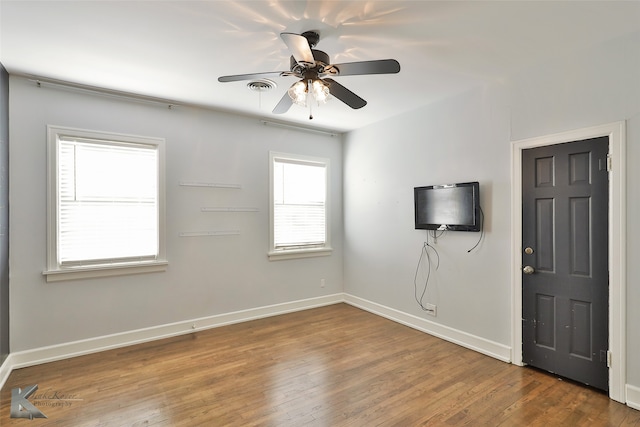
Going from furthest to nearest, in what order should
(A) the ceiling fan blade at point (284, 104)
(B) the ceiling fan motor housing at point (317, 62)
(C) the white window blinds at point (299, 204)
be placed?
1. (C) the white window blinds at point (299, 204)
2. (A) the ceiling fan blade at point (284, 104)
3. (B) the ceiling fan motor housing at point (317, 62)

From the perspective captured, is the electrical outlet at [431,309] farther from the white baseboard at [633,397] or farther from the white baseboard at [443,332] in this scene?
the white baseboard at [633,397]

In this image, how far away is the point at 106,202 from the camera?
338 cm

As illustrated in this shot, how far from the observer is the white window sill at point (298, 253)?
450cm

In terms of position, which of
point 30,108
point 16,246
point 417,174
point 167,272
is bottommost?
point 167,272

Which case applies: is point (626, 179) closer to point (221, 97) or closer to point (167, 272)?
point (221, 97)

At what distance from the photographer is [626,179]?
7.66ft

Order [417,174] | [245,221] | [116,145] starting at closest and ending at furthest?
1. [116,145]
2. [417,174]
3. [245,221]

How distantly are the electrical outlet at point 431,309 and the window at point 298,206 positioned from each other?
1.76 meters

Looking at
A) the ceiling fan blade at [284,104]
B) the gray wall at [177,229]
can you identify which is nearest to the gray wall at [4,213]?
the gray wall at [177,229]

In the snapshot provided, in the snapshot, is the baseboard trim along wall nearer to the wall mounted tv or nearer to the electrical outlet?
the electrical outlet

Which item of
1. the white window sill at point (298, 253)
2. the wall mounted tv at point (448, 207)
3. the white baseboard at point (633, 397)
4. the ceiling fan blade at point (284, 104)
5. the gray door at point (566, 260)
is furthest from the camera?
the white window sill at point (298, 253)

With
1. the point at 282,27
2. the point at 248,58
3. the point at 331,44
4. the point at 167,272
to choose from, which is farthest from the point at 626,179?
the point at 167,272

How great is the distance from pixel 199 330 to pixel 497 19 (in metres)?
4.27

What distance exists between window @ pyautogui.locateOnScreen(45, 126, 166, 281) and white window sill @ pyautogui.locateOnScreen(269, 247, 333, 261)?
1440 mm
